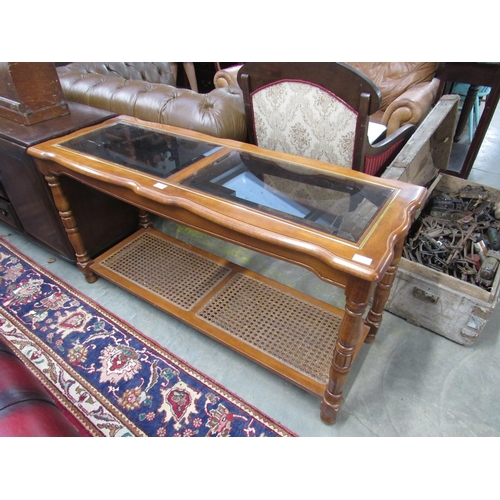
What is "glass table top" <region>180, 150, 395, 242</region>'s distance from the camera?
3.30 feet

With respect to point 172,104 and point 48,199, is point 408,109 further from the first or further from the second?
point 48,199

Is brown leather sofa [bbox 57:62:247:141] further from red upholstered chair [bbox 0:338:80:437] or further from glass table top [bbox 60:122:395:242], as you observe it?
red upholstered chair [bbox 0:338:80:437]

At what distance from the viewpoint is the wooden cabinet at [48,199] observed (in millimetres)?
1546

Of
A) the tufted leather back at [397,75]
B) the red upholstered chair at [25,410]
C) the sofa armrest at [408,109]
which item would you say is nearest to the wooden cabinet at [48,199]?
the red upholstered chair at [25,410]

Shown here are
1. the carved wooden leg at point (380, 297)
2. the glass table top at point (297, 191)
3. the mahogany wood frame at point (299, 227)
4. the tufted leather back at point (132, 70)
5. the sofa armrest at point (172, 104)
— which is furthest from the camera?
the tufted leather back at point (132, 70)

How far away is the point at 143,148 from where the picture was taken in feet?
4.65

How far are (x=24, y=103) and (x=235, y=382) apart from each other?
154cm

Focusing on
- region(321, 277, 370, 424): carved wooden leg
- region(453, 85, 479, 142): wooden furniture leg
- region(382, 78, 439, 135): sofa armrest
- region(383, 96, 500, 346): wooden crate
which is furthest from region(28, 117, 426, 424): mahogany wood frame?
region(453, 85, 479, 142): wooden furniture leg

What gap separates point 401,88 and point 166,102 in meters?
1.90

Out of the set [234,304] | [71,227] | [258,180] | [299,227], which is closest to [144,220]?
[71,227]

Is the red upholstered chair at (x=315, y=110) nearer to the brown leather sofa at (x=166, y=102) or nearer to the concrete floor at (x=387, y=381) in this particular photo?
the brown leather sofa at (x=166, y=102)

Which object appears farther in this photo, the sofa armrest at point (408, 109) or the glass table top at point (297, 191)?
the sofa armrest at point (408, 109)

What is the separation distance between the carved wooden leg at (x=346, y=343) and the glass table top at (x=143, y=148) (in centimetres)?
73
